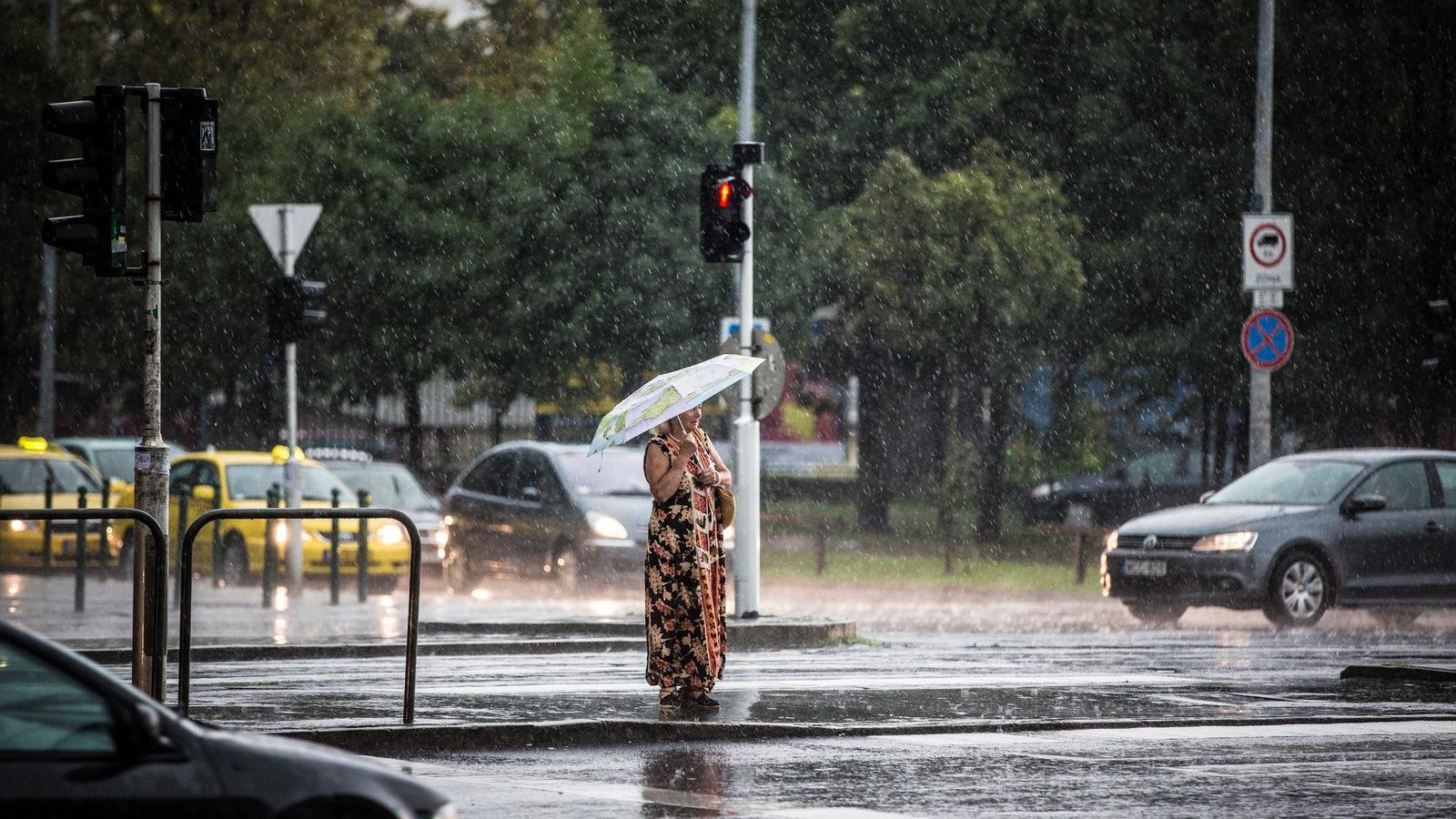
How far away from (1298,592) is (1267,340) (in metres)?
5.10

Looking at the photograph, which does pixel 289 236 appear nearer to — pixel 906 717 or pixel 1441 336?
pixel 1441 336

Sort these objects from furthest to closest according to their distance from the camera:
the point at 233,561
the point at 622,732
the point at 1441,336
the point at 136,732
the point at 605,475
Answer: the point at 233,561
the point at 605,475
the point at 1441,336
the point at 622,732
the point at 136,732

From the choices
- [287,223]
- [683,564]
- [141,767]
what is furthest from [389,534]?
[141,767]

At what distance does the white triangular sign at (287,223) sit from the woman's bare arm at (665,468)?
10.7m

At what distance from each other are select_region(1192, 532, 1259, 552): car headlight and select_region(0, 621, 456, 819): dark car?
581 inches

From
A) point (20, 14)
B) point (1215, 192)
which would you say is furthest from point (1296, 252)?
point (20, 14)

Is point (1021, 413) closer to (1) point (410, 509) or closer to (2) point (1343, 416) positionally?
(2) point (1343, 416)

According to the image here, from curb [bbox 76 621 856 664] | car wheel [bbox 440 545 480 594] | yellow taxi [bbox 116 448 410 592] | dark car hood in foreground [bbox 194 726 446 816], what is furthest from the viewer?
car wheel [bbox 440 545 480 594]

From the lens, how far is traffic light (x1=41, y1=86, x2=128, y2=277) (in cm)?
1117

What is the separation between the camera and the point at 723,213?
702 inches

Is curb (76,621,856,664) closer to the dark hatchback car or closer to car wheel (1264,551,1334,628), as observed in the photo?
the dark hatchback car

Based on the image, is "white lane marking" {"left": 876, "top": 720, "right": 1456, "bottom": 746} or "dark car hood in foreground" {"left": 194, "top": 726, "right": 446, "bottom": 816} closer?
"dark car hood in foreground" {"left": 194, "top": 726, "right": 446, "bottom": 816}

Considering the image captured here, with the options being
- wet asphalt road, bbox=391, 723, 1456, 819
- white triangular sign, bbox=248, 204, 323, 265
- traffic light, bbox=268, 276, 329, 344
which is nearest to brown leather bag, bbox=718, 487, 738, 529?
wet asphalt road, bbox=391, 723, 1456, 819

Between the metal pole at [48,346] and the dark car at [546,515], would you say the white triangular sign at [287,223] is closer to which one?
the dark car at [546,515]
